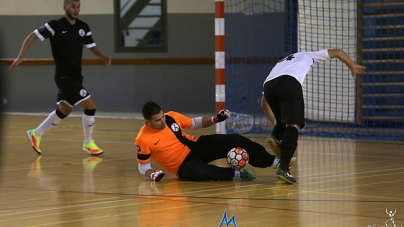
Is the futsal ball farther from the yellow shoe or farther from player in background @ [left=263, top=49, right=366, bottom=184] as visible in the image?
the yellow shoe

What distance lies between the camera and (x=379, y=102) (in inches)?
411

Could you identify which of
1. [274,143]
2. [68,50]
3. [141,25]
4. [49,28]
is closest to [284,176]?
[274,143]

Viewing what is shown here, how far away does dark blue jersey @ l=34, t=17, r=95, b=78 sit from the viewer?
25.6 feet

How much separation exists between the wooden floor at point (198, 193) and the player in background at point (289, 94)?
28 cm

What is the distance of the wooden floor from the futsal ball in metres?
0.16

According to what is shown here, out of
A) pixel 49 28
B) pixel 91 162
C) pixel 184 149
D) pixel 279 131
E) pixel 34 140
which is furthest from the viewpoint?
pixel 34 140

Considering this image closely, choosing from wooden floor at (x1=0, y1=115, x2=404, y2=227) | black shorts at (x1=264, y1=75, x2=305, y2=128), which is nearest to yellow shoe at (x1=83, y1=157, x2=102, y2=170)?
wooden floor at (x1=0, y1=115, x2=404, y2=227)

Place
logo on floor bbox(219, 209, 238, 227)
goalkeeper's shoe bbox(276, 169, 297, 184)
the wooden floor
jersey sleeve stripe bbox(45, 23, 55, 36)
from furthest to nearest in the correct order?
jersey sleeve stripe bbox(45, 23, 55, 36) < goalkeeper's shoe bbox(276, 169, 297, 184) < the wooden floor < logo on floor bbox(219, 209, 238, 227)

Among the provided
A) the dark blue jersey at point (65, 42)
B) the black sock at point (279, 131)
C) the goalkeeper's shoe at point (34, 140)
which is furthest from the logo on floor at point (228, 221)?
the goalkeeper's shoe at point (34, 140)

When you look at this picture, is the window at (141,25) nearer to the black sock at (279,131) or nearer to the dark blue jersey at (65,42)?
the dark blue jersey at (65,42)

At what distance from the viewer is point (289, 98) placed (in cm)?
554

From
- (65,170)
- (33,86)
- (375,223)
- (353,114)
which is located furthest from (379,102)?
(33,86)

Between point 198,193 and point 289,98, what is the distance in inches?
43.8

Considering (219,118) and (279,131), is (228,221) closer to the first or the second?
(219,118)
